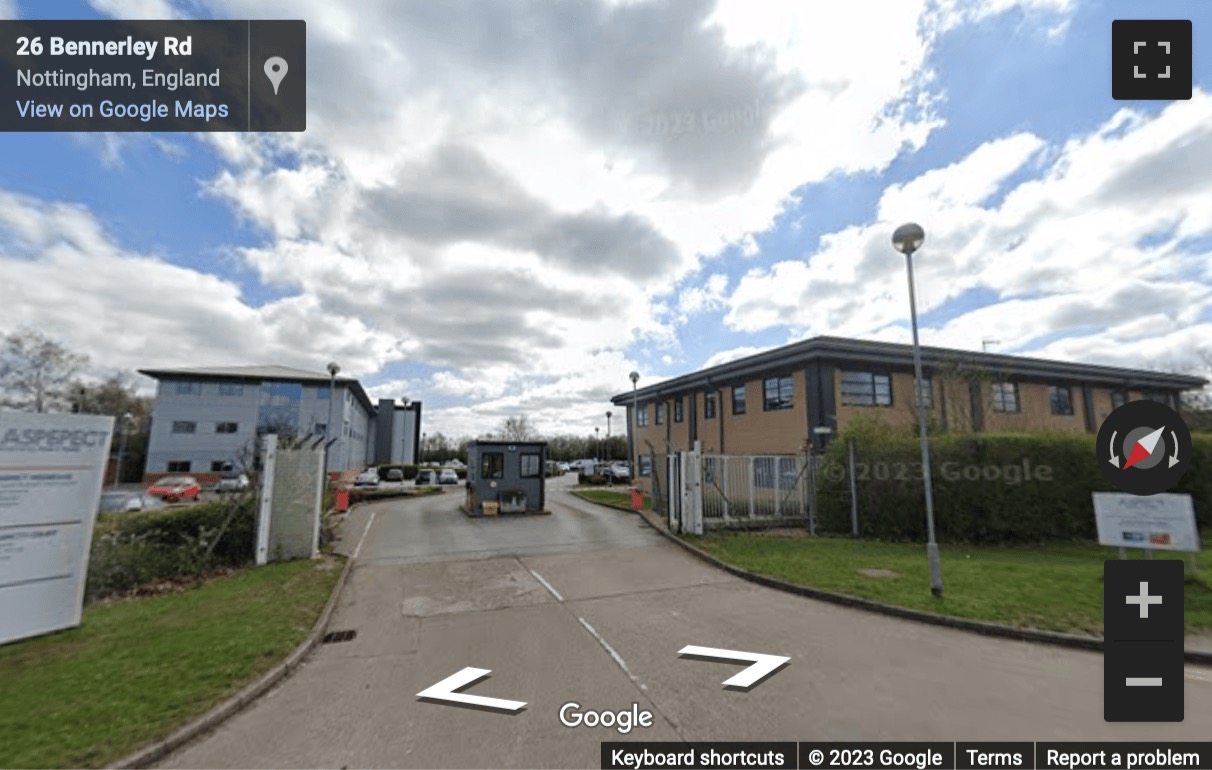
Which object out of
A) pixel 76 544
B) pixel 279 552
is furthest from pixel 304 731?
pixel 279 552

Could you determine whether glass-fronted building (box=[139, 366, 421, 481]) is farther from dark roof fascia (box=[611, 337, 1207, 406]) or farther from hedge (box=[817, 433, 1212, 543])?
hedge (box=[817, 433, 1212, 543])

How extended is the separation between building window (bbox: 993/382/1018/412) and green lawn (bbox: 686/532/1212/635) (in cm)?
1388

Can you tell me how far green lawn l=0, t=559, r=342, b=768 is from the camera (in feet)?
12.5

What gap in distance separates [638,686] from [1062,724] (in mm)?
3302

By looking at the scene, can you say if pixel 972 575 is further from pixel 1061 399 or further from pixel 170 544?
pixel 1061 399

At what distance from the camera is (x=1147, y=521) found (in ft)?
24.4

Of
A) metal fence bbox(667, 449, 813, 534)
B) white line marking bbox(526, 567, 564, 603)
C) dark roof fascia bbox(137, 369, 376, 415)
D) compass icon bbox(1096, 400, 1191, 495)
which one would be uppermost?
dark roof fascia bbox(137, 369, 376, 415)

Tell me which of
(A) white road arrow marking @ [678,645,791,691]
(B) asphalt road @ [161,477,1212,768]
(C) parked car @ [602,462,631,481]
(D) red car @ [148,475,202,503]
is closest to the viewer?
(B) asphalt road @ [161,477,1212,768]

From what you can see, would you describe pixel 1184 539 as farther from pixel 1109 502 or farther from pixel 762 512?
pixel 762 512

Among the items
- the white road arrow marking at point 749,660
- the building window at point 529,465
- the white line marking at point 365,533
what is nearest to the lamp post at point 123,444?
the white line marking at point 365,533

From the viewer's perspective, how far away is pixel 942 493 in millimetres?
12812

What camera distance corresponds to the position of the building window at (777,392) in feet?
→ 72.6

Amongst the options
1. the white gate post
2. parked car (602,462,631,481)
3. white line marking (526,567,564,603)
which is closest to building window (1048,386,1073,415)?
parked car (602,462,631,481)

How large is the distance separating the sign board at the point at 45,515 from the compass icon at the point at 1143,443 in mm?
12066
